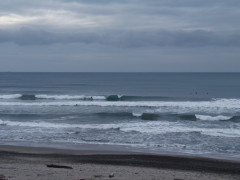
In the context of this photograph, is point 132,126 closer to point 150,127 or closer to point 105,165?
point 150,127

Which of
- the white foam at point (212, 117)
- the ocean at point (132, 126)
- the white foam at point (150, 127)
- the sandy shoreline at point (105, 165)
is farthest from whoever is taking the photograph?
the white foam at point (212, 117)

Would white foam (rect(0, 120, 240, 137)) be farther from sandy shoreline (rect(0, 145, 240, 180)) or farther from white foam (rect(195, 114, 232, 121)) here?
sandy shoreline (rect(0, 145, 240, 180))

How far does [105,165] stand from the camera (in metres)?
13.6

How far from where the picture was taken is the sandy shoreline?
1112 centimetres

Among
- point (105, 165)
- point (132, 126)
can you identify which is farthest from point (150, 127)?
point (105, 165)

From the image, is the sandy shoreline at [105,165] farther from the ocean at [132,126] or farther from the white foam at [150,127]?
the white foam at [150,127]

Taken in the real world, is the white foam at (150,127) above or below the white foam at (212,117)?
below

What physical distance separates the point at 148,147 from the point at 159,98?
24.8 metres

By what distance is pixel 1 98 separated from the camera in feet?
141

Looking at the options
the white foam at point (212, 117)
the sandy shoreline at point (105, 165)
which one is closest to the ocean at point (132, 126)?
the white foam at point (212, 117)

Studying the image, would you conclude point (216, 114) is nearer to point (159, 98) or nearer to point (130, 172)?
point (159, 98)

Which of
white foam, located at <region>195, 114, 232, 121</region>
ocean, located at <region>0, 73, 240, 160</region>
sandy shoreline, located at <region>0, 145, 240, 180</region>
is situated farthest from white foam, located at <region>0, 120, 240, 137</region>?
sandy shoreline, located at <region>0, 145, 240, 180</region>

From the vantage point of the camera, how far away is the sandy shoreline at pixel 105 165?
A: 1112 cm

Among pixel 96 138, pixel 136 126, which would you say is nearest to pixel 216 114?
pixel 136 126
